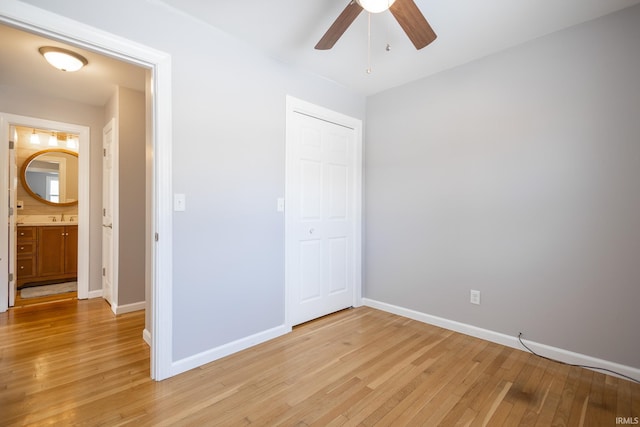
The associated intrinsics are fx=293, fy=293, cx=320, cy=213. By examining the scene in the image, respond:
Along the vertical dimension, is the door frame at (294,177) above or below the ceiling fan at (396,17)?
below

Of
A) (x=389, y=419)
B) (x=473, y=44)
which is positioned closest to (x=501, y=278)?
(x=389, y=419)

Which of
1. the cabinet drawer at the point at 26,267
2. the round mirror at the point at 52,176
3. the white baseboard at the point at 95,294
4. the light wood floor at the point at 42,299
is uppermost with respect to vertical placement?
the round mirror at the point at 52,176

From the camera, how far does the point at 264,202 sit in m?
2.52

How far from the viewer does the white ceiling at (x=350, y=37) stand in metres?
1.93

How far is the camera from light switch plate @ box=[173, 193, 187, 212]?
1998mm

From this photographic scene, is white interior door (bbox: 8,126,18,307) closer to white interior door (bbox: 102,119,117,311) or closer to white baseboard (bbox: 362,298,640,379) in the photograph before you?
white interior door (bbox: 102,119,117,311)

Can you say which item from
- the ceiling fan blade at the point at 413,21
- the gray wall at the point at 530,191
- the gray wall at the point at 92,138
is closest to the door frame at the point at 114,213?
the gray wall at the point at 92,138

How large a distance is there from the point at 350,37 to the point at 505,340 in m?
2.75

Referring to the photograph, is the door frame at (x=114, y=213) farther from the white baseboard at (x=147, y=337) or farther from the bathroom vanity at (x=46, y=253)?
the bathroom vanity at (x=46, y=253)

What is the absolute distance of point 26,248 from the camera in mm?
4133

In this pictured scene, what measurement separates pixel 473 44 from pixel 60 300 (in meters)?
5.19

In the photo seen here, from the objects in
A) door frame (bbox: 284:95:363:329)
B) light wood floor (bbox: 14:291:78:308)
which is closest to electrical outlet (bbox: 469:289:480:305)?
door frame (bbox: 284:95:363:329)

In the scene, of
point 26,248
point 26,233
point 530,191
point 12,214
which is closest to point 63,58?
point 12,214

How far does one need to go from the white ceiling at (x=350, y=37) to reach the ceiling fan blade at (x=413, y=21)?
0.99 ft
